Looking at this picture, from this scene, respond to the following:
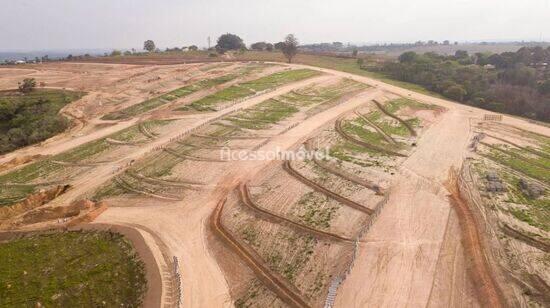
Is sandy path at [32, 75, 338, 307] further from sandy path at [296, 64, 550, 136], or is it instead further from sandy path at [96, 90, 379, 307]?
sandy path at [296, 64, 550, 136]

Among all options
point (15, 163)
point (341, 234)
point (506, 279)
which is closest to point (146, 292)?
point (341, 234)

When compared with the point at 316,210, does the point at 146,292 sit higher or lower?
lower

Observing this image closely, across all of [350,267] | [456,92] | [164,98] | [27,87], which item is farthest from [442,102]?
[27,87]

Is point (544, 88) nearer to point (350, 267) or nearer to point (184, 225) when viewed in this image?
point (350, 267)

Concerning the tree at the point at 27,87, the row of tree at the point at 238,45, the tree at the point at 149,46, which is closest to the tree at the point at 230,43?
the row of tree at the point at 238,45

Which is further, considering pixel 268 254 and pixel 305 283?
pixel 268 254

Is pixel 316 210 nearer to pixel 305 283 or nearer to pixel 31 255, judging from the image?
pixel 305 283
